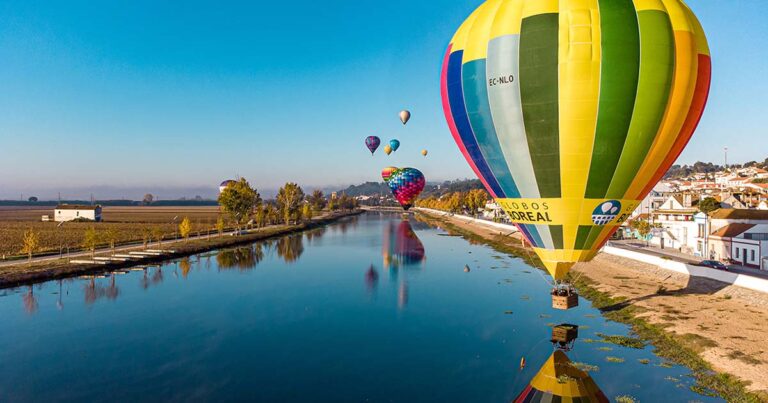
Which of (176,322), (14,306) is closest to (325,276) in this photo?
(176,322)

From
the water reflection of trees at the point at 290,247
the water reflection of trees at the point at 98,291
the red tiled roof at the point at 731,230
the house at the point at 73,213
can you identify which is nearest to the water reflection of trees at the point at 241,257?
the water reflection of trees at the point at 290,247

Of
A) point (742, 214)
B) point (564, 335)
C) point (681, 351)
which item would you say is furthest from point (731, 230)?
point (564, 335)

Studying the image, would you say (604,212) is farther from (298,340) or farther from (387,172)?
(387,172)

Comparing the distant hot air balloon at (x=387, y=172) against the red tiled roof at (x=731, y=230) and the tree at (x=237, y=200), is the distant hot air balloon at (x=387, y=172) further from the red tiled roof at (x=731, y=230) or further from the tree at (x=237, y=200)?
the red tiled roof at (x=731, y=230)

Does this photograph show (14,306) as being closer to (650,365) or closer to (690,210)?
(650,365)

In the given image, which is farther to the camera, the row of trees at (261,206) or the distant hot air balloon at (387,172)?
the distant hot air balloon at (387,172)

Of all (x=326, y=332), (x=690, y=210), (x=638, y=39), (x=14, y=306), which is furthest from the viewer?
(x=690, y=210)

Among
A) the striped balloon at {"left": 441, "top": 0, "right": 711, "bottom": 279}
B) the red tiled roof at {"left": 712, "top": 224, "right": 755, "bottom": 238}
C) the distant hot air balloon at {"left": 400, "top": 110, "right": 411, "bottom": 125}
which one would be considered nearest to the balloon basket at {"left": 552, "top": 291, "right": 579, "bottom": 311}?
the striped balloon at {"left": 441, "top": 0, "right": 711, "bottom": 279}
